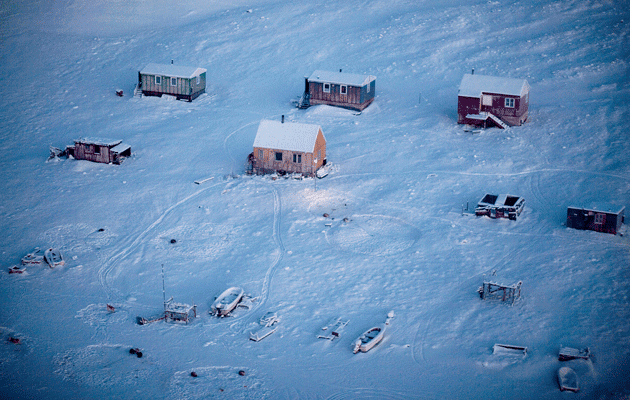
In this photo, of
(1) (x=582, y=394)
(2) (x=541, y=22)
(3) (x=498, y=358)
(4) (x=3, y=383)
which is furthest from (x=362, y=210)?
(2) (x=541, y=22)

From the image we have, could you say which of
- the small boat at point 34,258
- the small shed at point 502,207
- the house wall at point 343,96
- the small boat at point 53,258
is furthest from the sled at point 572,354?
the house wall at point 343,96

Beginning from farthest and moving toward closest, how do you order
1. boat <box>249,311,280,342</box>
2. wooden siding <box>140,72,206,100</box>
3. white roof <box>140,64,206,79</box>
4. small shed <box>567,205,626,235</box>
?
wooden siding <box>140,72,206,100</box>, white roof <box>140,64,206,79</box>, small shed <box>567,205,626,235</box>, boat <box>249,311,280,342</box>

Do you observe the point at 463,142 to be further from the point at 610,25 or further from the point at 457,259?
the point at 610,25

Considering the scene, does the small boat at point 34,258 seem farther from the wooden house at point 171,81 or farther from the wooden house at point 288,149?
the wooden house at point 171,81

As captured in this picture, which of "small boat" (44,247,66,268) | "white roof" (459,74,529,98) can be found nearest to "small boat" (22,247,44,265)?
"small boat" (44,247,66,268)

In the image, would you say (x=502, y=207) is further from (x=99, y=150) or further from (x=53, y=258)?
(x=99, y=150)

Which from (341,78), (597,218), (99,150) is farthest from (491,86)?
(99,150)

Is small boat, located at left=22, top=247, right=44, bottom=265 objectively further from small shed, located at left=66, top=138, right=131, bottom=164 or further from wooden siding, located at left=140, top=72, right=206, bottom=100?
wooden siding, located at left=140, top=72, right=206, bottom=100
